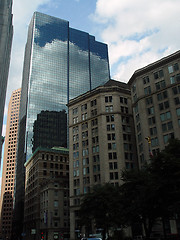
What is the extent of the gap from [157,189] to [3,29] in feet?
151

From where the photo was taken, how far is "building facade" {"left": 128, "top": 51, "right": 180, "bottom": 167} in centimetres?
6862

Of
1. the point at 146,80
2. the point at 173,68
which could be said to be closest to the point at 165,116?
the point at 146,80

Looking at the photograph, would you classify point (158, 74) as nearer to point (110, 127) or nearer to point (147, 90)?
point (147, 90)

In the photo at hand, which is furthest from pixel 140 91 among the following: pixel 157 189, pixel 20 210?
pixel 20 210

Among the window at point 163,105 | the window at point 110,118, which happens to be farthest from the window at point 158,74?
the window at point 110,118

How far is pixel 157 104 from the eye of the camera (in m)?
72.8

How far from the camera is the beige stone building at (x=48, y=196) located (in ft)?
308

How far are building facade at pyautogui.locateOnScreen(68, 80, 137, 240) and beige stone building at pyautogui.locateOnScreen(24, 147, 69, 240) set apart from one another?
41.9 feet

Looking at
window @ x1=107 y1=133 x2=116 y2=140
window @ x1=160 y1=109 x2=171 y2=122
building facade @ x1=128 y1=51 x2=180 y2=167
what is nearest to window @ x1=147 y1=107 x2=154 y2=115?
building facade @ x1=128 y1=51 x2=180 y2=167

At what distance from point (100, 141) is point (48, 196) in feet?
103

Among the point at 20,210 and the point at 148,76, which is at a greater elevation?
the point at 148,76

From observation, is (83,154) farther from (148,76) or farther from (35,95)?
(35,95)

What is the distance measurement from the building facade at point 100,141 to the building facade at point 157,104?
8140 millimetres

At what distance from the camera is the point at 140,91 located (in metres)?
78.1
